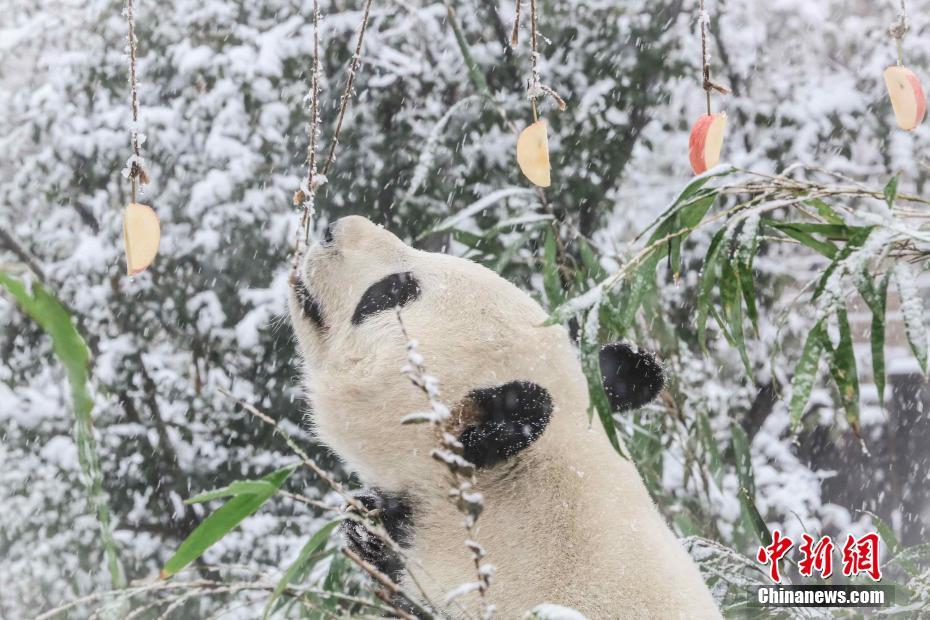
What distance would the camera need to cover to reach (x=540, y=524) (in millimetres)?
1202

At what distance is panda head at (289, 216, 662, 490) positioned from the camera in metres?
1.24

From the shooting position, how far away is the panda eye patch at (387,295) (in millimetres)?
1381

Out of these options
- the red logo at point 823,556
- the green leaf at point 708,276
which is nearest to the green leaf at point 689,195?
the green leaf at point 708,276

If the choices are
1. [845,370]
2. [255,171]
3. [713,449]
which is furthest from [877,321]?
[255,171]

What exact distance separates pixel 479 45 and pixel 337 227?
7.02 ft

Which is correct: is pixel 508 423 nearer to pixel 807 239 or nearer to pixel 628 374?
pixel 628 374

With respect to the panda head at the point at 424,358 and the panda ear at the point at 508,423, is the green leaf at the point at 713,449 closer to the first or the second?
the panda head at the point at 424,358

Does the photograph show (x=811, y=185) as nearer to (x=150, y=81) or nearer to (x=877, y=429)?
(x=150, y=81)

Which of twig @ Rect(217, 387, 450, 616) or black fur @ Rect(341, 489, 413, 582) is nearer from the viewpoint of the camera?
twig @ Rect(217, 387, 450, 616)

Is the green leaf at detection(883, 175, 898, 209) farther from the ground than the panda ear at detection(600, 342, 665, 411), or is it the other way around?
the green leaf at detection(883, 175, 898, 209)

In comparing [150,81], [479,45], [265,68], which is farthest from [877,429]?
[150,81]

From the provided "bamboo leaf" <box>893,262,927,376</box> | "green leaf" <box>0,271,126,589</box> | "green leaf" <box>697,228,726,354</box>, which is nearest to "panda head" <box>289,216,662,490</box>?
"green leaf" <box>697,228,726,354</box>

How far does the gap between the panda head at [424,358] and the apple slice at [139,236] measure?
0.31 metres

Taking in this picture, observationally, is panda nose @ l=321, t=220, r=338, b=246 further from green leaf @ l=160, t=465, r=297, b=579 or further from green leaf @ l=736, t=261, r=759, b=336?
green leaf @ l=736, t=261, r=759, b=336
